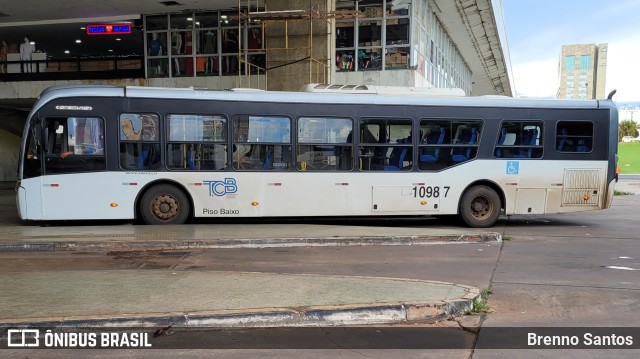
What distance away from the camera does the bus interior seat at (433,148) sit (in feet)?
41.0

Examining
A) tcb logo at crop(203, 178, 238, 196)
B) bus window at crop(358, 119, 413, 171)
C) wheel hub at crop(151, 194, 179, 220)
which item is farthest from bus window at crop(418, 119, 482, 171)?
wheel hub at crop(151, 194, 179, 220)

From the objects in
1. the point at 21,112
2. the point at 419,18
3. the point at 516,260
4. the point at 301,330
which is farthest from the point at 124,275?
the point at 21,112

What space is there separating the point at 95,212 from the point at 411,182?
7122 mm

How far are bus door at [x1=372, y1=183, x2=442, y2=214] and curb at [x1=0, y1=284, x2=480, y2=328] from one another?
21.6 ft

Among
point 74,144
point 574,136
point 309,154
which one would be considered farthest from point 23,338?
point 574,136

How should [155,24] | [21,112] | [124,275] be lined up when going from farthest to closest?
1. [21,112]
2. [155,24]
3. [124,275]

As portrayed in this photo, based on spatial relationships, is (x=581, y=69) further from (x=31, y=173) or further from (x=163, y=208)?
(x=31, y=173)

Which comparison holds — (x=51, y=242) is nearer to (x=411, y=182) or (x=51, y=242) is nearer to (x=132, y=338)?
(x=132, y=338)

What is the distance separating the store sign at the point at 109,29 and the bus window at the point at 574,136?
1994 centimetres

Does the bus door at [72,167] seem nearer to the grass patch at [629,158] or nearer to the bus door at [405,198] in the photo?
the bus door at [405,198]

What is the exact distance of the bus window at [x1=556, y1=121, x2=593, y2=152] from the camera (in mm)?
12781

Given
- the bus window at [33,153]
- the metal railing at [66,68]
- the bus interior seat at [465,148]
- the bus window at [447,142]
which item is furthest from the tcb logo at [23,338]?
the metal railing at [66,68]

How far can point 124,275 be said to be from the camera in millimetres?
7043

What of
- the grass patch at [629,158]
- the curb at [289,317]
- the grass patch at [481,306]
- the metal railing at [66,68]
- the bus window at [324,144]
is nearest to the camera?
the curb at [289,317]
